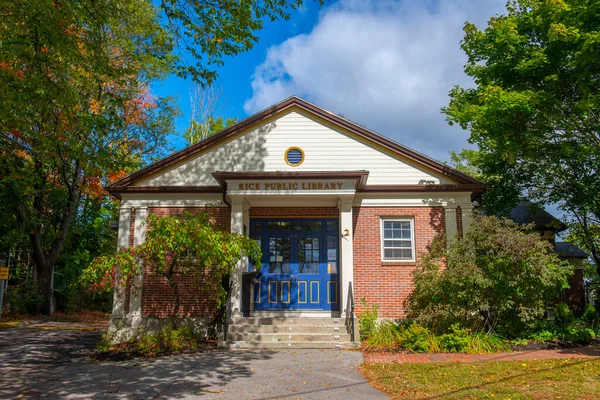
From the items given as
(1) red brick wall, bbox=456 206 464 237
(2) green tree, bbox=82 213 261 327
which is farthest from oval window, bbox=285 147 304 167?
(1) red brick wall, bbox=456 206 464 237

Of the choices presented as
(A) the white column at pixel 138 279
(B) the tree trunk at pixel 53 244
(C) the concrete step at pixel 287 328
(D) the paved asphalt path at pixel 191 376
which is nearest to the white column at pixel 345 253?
(C) the concrete step at pixel 287 328

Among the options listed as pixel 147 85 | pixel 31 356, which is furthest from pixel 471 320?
pixel 147 85

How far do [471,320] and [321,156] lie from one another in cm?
591

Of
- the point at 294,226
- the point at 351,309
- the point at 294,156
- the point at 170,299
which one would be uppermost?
the point at 294,156

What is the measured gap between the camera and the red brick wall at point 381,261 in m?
12.3

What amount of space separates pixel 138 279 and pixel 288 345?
471cm

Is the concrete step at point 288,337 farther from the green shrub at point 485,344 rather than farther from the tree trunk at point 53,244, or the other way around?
the tree trunk at point 53,244

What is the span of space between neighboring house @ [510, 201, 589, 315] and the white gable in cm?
584

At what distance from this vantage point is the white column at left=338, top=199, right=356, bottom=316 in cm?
1190

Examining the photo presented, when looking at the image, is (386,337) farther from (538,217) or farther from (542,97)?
(538,217)

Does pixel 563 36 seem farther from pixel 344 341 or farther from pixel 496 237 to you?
pixel 344 341

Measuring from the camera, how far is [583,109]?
1115cm

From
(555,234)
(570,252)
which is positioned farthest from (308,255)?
(570,252)

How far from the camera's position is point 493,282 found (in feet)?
35.0
